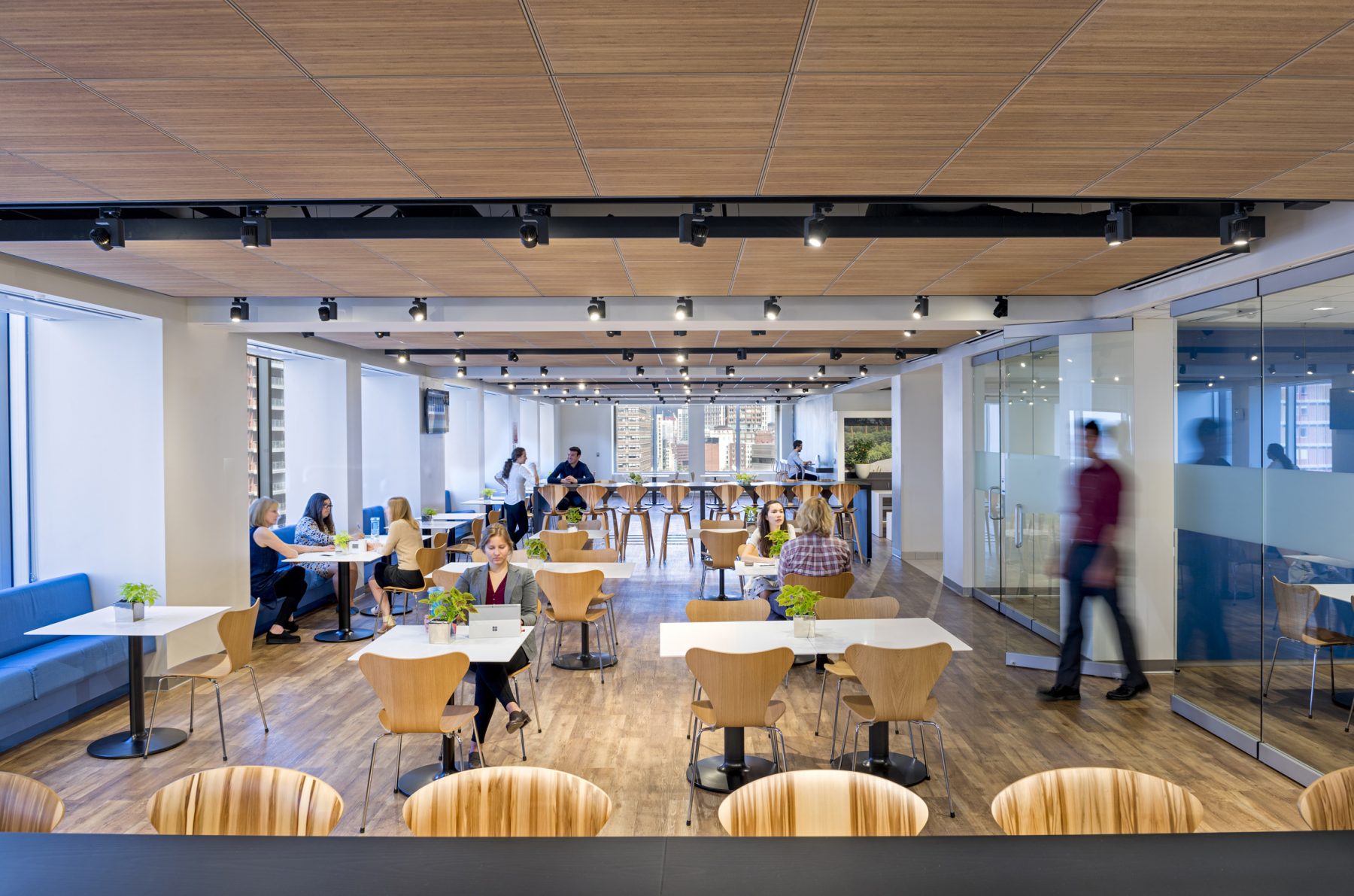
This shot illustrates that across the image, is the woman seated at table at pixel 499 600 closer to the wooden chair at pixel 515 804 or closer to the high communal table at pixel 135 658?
the high communal table at pixel 135 658

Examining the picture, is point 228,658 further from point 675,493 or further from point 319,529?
point 675,493

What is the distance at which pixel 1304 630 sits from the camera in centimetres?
413

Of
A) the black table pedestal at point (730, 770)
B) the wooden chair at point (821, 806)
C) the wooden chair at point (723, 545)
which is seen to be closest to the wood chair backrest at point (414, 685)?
the black table pedestal at point (730, 770)

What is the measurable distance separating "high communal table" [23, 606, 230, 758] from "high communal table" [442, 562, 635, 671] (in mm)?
1827

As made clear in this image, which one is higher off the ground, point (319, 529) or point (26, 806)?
point (319, 529)

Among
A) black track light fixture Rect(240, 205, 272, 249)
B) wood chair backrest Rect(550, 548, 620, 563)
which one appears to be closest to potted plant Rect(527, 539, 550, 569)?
wood chair backrest Rect(550, 548, 620, 563)

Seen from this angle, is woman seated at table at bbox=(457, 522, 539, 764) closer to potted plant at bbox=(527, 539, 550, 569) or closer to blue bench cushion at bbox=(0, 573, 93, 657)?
potted plant at bbox=(527, 539, 550, 569)

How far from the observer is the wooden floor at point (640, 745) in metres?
3.96

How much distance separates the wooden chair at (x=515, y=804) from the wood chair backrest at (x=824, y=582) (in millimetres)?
3501

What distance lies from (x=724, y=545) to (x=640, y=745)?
11.7ft

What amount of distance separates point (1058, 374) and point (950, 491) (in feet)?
10.5

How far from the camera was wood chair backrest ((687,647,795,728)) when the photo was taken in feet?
12.3

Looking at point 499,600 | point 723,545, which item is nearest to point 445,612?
point 499,600

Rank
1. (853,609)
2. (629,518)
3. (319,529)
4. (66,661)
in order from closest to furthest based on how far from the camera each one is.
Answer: (853,609)
(66,661)
(319,529)
(629,518)
